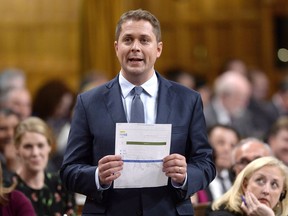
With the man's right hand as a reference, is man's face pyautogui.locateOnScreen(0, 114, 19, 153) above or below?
below

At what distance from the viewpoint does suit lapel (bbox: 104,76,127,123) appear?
14.4 ft

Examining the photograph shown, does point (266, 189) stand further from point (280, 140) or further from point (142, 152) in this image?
point (280, 140)

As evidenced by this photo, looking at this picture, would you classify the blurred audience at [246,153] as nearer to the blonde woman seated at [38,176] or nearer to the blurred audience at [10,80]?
the blonde woman seated at [38,176]

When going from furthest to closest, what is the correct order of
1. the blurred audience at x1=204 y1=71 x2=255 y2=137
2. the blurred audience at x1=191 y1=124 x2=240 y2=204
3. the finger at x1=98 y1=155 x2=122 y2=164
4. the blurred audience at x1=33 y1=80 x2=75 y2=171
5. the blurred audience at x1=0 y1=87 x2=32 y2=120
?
the blurred audience at x1=204 y1=71 x2=255 y2=137, the blurred audience at x1=33 y1=80 x2=75 y2=171, the blurred audience at x1=0 y1=87 x2=32 y2=120, the blurred audience at x1=191 y1=124 x2=240 y2=204, the finger at x1=98 y1=155 x2=122 y2=164

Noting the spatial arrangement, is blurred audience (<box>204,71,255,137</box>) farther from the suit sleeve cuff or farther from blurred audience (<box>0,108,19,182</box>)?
the suit sleeve cuff

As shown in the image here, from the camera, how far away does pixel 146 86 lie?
4441 mm

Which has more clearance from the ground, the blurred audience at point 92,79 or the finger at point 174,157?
the finger at point 174,157

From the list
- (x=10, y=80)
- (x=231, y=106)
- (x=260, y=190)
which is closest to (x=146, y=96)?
(x=260, y=190)

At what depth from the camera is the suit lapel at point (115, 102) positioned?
438cm

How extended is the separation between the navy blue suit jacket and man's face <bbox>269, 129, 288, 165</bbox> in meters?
3.73

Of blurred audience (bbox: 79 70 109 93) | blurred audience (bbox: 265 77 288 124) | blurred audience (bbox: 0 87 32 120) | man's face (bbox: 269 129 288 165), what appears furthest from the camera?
blurred audience (bbox: 265 77 288 124)

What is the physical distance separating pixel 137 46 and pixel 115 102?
294 millimetres

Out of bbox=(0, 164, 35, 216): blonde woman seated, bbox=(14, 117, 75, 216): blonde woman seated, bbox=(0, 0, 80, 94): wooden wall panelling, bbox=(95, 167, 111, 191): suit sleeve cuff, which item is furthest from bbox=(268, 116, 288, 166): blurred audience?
bbox=(0, 0, 80, 94): wooden wall panelling

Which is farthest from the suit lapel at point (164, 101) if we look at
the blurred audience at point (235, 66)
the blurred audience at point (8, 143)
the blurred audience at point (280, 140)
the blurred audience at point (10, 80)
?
the blurred audience at point (235, 66)
